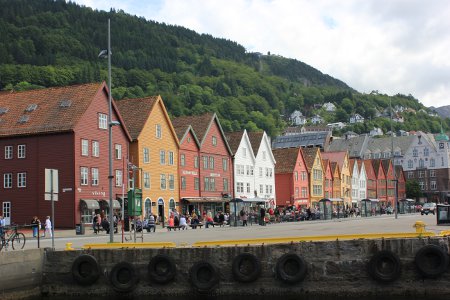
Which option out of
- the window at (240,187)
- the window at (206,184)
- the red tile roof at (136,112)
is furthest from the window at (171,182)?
the window at (240,187)

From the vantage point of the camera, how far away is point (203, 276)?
76.0ft

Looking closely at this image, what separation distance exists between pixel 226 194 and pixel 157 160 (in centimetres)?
1544

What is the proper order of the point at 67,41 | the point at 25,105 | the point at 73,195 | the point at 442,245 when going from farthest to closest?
the point at 67,41 → the point at 25,105 → the point at 73,195 → the point at 442,245

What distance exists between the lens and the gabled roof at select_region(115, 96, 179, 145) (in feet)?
208

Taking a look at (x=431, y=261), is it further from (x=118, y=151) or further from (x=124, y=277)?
(x=118, y=151)

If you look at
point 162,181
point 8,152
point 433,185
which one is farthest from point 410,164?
point 8,152

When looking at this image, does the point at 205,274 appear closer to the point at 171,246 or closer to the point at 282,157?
the point at 171,246

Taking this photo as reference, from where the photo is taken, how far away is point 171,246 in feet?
78.1

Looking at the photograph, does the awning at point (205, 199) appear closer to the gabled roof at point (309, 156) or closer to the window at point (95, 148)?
the window at point (95, 148)

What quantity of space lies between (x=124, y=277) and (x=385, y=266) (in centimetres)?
942

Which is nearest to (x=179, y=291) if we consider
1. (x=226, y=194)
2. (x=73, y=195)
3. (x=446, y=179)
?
(x=73, y=195)

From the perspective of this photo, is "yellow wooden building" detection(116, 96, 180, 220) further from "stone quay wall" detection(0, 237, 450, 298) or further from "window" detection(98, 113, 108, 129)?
"stone quay wall" detection(0, 237, 450, 298)

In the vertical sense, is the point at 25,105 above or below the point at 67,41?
below

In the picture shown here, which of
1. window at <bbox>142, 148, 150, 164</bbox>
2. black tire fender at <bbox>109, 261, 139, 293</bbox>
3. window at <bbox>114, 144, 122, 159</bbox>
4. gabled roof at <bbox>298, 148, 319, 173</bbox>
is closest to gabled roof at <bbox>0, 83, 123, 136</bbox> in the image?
window at <bbox>114, 144, 122, 159</bbox>
